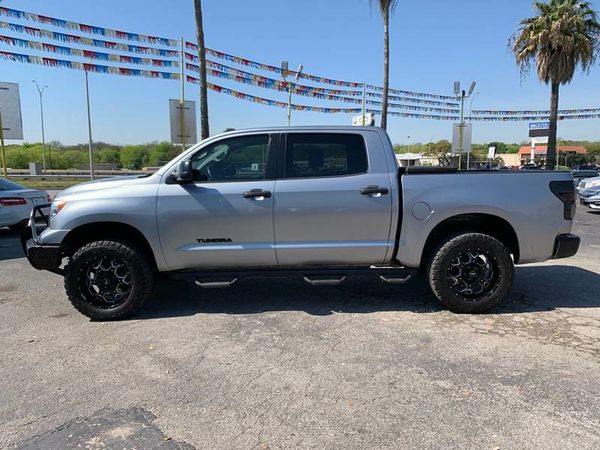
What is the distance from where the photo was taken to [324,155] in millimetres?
4824

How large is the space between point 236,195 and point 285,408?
225 centimetres

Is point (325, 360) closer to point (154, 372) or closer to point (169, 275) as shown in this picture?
point (154, 372)

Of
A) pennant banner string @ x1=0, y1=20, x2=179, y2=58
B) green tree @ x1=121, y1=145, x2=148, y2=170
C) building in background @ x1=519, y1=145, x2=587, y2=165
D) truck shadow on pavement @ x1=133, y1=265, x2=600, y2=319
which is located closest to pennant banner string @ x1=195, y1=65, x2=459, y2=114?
pennant banner string @ x1=0, y1=20, x2=179, y2=58

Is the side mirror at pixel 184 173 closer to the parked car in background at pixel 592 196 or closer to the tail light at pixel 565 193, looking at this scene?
the tail light at pixel 565 193

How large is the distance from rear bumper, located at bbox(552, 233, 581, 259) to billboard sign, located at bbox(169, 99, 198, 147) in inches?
545


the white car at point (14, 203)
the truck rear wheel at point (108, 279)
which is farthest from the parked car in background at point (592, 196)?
the white car at point (14, 203)

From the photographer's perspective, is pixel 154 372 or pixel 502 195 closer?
pixel 154 372

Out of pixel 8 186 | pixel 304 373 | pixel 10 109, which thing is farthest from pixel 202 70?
pixel 10 109

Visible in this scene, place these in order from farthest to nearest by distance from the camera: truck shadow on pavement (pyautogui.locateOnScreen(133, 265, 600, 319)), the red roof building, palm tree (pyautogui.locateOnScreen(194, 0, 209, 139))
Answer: the red roof building
palm tree (pyautogui.locateOnScreen(194, 0, 209, 139))
truck shadow on pavement (pyautogui.locateOnScreen(133, 265, 600, 319))

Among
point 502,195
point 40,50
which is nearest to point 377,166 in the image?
point 502,195

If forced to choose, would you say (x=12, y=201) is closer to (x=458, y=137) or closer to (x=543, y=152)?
(x=458, y=137)

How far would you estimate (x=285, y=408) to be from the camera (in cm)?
308

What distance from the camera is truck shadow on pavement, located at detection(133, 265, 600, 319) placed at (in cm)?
509

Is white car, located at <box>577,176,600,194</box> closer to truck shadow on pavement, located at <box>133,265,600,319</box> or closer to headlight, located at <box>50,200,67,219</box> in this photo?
truck shadow on pavement, located at <box>133,265,600,319</box>
